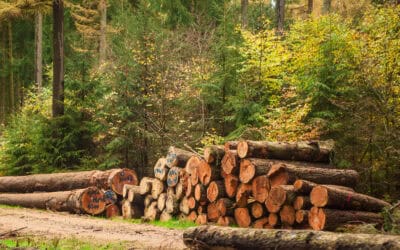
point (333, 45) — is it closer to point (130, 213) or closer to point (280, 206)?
point (280, 206)

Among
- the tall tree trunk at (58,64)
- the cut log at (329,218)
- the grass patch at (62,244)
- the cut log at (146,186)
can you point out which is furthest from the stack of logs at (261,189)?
the tall tree trunk at (58,64)

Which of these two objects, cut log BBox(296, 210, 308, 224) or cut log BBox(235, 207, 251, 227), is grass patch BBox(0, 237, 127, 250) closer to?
cut log BBox(235, 207, 251, 227)

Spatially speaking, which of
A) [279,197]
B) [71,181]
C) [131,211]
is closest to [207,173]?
[279,197]

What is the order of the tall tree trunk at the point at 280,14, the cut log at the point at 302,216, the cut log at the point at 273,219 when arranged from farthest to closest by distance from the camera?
1. the tall tree trunk at the point at 280,14
2. the cut log at the point at 273,219
3. the cut log at the point at 302,216

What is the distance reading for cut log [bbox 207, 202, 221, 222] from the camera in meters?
11.6

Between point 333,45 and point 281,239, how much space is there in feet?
29.8

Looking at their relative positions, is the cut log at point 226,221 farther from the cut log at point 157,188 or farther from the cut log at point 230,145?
the cut log at point 157,188

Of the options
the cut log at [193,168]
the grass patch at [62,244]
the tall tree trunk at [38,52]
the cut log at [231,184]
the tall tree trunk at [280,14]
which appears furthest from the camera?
the tall tree trunk at [38,52]

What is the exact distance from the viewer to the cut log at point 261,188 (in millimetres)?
10617

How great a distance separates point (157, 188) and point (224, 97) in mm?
5404

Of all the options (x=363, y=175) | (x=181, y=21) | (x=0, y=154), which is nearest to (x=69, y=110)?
(x=0, y=154)

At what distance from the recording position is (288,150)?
11797mm

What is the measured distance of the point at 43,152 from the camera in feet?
63.8

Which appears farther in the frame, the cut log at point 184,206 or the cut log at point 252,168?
the cut log at point 184,206
